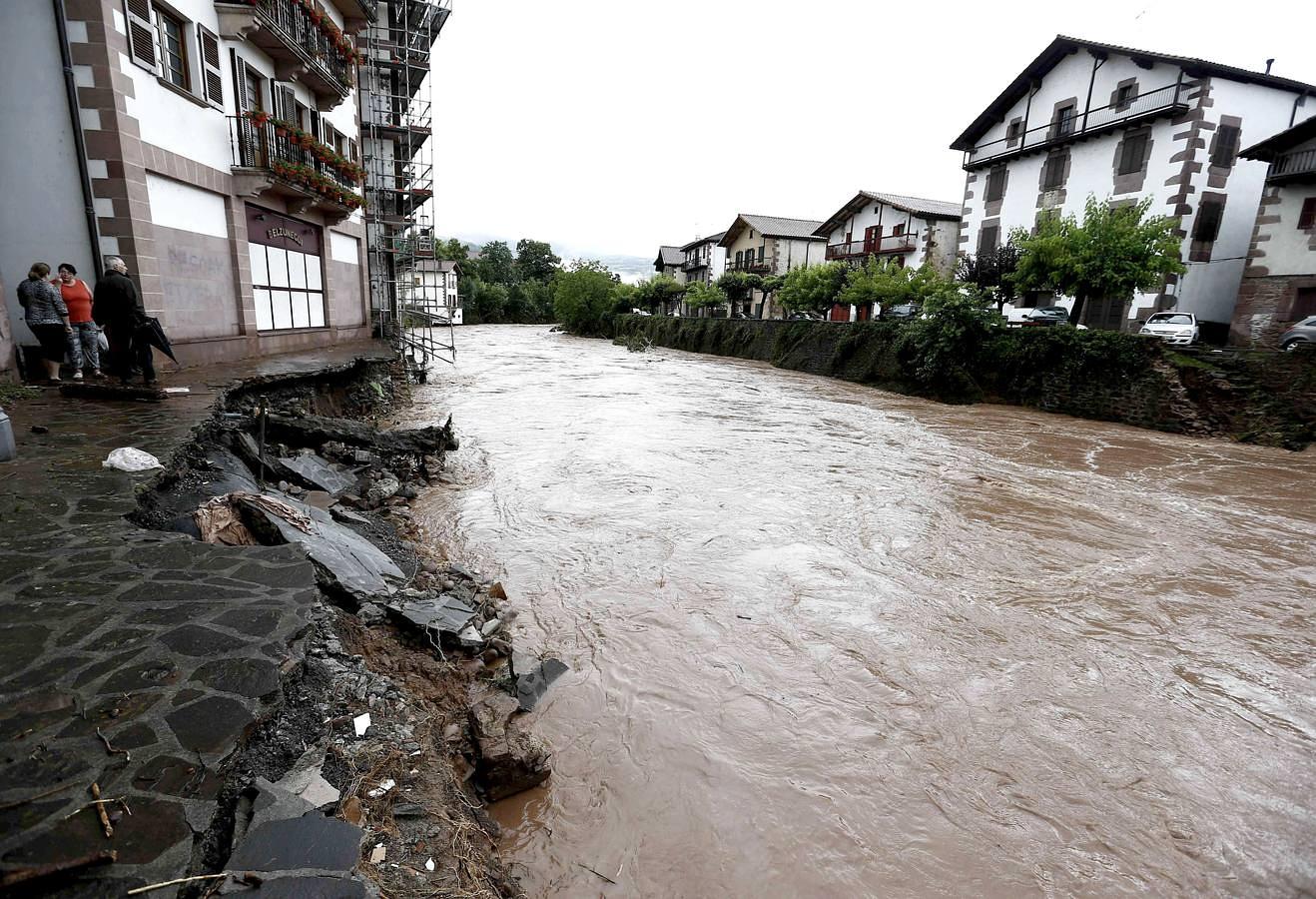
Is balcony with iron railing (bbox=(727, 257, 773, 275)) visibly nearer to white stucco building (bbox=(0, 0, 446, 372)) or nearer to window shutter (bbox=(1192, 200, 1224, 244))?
window shutter (bbox=(1192, 200, 1224, 244))

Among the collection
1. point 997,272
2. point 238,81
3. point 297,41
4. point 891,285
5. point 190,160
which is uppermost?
point 297,41

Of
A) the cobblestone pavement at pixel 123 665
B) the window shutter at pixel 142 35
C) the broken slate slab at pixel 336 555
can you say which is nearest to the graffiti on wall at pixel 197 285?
the window shutter at pixel 142 35

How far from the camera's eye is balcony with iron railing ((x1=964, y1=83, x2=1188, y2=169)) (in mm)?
23344

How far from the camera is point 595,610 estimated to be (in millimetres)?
6004

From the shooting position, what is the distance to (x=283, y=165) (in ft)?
43.9

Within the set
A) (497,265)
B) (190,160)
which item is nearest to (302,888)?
(190,160)

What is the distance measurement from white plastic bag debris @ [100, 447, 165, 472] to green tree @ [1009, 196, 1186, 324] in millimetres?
21031

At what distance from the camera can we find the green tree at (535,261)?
88.6 metres

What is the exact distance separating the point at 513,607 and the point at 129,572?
3009mm

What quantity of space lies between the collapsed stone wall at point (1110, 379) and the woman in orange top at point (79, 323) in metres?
20.7

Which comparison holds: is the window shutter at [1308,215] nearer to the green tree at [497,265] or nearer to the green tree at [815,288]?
the green tree at [815,288]

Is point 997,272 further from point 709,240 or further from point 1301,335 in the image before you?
point 709,240

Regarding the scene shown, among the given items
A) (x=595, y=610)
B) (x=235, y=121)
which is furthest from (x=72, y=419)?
(x=235, y=121)

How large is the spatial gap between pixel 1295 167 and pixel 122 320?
31.5 m
